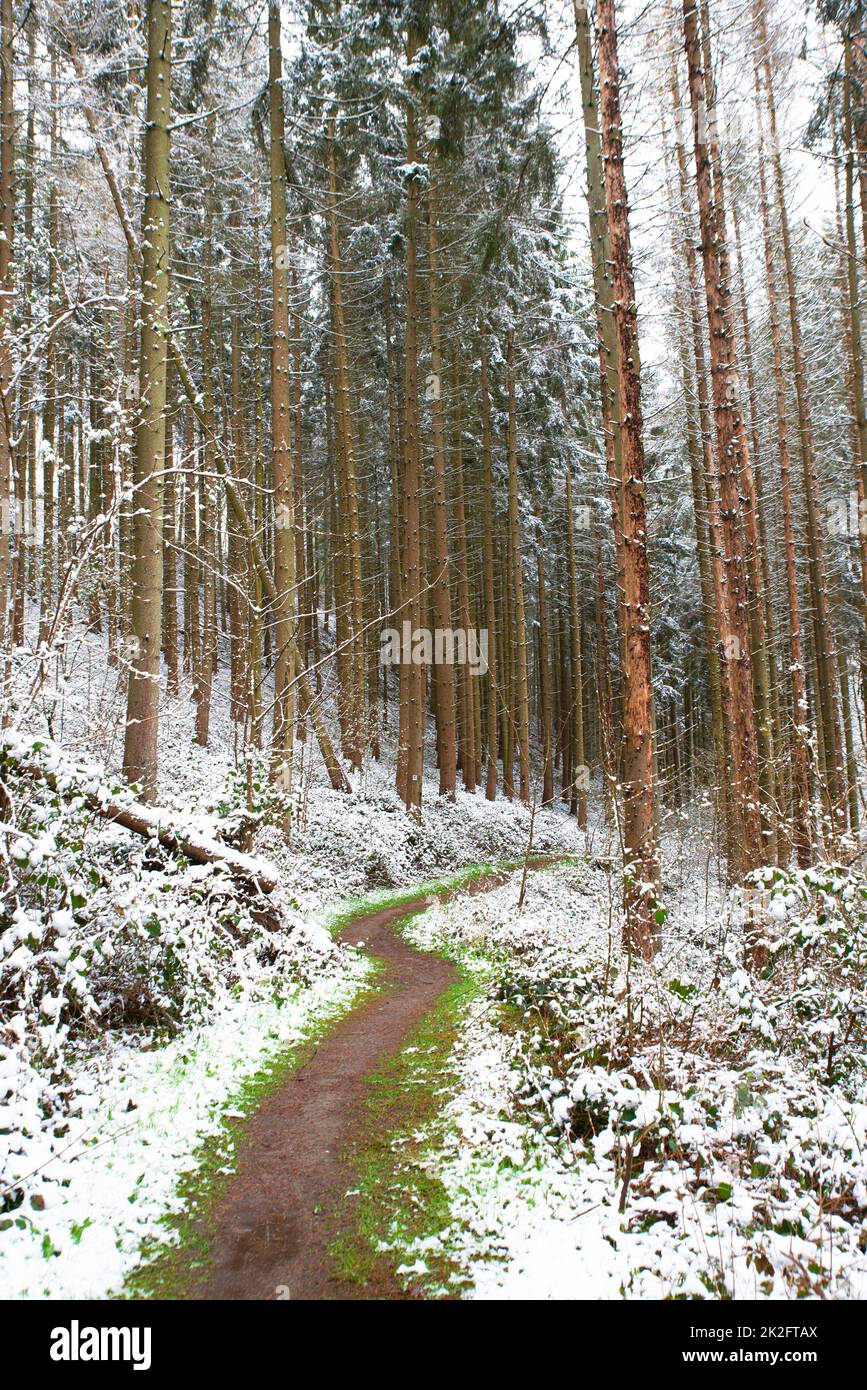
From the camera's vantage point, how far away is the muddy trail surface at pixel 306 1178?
3.09m

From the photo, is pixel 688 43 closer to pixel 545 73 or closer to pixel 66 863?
pixel 545 73

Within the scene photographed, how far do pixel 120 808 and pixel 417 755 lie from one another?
10967mm

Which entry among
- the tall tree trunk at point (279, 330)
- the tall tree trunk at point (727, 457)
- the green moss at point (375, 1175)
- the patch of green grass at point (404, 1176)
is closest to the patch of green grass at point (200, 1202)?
the green moss at point (375, 1175)

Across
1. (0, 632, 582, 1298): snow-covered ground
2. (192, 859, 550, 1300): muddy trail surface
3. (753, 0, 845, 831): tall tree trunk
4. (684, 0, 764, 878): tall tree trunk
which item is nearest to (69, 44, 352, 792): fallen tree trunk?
(0, 632, 582, 1298): snow-covered ground

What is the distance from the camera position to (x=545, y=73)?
1022cm

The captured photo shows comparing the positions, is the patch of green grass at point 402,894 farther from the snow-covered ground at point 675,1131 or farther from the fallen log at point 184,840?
the snow-covered ground at point 675,1131

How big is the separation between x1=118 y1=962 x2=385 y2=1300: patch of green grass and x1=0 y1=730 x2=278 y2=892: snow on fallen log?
1949 mm

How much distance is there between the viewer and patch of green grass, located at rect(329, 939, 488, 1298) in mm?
3186

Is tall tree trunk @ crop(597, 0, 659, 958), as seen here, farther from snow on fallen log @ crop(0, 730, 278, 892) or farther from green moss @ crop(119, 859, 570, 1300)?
snow on fallen log @ crop(0, 730, 278, 892)

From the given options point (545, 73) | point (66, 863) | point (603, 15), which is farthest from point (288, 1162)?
point (545, 73)

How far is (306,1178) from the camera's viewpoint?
3.97 meters

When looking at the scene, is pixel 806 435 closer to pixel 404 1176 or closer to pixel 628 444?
pixel 628 444

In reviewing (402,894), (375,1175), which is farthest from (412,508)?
(375,1175)
